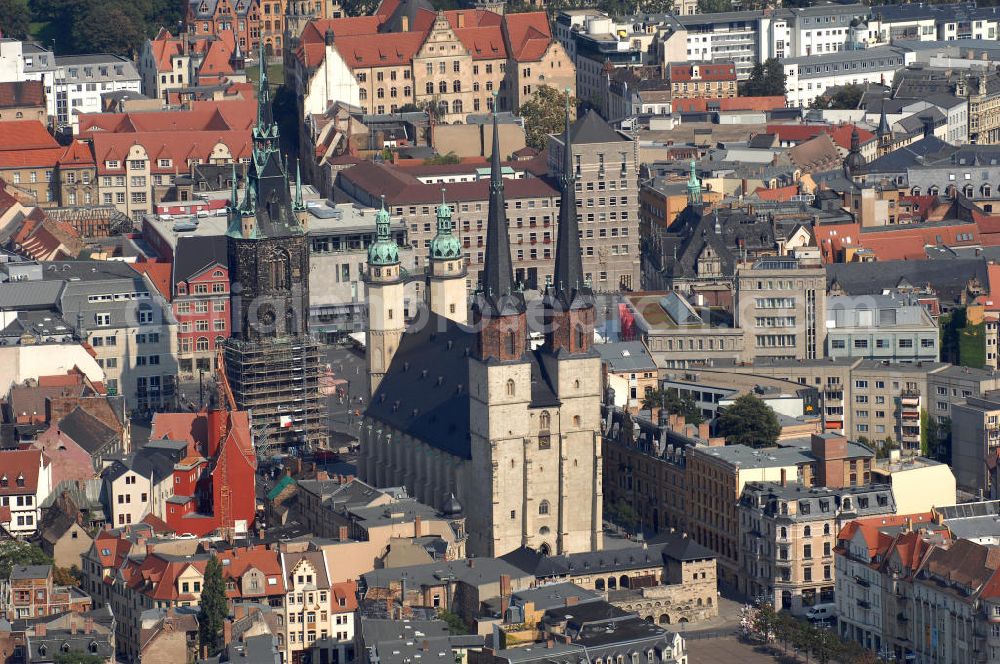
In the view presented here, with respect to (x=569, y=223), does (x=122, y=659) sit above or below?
below

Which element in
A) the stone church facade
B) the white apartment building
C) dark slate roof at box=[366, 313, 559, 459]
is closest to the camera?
the stone church facade

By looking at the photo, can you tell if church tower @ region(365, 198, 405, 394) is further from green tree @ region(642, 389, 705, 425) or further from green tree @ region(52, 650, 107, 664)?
green tree @ region(52, 650, 107, 664)

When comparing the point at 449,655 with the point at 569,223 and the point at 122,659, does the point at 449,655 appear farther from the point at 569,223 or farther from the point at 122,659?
the point at 569,223

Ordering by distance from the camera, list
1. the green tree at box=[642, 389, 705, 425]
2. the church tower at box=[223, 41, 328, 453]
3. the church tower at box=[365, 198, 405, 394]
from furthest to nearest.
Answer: the church tower at box=[223, 41, 328, 453] < the green tree at box=[642, 389, 705, 425] < the church tower at box=[365, 198, 405, 394]

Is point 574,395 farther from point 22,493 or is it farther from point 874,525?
point 22,493

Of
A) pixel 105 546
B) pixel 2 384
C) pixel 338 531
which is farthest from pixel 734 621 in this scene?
pixel 2 384

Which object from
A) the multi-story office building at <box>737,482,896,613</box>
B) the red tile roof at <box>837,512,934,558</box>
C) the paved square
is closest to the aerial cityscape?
the multi-story office building at <box>737,482,896,613</box>
